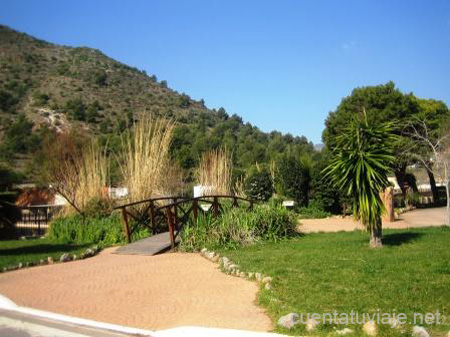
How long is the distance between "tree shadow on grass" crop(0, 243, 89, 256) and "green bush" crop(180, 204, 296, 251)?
2920mm

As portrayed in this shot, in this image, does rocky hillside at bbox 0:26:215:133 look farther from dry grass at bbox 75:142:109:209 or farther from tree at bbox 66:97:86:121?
dry grass at bbox 75:142:109:209

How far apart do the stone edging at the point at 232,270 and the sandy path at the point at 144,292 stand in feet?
0.43

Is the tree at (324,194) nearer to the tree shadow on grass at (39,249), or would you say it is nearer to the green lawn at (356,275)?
the green lawn at (356,275)

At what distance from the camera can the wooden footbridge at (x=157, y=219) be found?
10531 millimetres

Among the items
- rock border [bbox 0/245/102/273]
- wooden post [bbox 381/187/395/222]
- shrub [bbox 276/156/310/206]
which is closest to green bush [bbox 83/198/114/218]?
rock border [bbox 0/245/102/273]

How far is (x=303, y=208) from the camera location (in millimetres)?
17641

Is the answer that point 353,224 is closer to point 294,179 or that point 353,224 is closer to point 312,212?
point 312,212

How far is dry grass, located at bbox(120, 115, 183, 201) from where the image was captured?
1353 cm

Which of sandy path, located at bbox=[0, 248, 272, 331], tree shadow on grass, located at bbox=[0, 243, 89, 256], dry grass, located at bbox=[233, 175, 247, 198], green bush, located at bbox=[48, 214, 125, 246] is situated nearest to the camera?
sandy path, located at bbox=[0, 248, 272, 331]

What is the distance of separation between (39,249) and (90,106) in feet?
117

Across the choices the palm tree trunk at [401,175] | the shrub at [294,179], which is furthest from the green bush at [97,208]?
the palm tree trunk at [401,175]

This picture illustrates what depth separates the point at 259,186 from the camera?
62.3 feet

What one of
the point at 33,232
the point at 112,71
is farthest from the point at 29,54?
the point at 33,232

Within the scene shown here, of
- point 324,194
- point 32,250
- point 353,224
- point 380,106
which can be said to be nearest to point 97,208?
point 32,250
